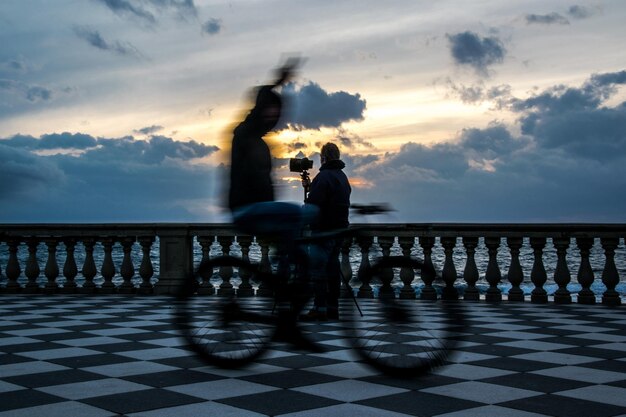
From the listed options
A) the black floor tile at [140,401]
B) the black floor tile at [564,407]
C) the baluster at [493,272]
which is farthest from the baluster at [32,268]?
the black floor tile at [564,407]

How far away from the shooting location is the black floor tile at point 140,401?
4.01 meters

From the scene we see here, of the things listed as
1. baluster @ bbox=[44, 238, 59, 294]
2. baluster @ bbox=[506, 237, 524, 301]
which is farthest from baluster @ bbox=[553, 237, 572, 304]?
baluster @ bbox=[44, 238, 59, 294]

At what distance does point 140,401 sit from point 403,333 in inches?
59.5

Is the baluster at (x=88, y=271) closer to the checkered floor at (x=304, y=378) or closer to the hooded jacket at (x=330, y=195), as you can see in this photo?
the checkered floor at (x=304, y=378)

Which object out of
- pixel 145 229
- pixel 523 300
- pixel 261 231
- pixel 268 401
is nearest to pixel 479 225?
pixel 523 300

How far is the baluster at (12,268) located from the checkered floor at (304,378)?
188 inches

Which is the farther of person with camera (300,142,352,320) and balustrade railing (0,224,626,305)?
balustrade railing (0,224,626,305)

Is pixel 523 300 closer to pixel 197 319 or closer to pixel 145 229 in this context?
pixel 145 229

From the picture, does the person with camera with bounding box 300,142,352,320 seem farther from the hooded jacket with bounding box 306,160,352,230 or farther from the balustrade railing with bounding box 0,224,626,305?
the balustrade railing with bounding box 0,224,626,305

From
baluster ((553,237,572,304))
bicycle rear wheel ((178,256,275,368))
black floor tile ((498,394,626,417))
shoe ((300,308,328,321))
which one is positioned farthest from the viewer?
baluster ((553,237,572,304))

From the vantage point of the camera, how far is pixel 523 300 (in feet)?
35.7

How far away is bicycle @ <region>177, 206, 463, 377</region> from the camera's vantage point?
188 inches

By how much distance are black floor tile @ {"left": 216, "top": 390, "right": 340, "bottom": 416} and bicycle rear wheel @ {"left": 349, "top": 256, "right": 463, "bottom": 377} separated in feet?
2.12

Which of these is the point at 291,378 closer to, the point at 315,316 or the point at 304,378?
the point at 304,378
